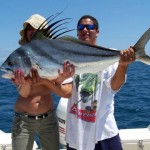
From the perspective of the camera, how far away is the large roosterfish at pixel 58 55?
3.04 meters

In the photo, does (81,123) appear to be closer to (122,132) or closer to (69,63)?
(69,63)

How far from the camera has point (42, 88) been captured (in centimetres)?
360

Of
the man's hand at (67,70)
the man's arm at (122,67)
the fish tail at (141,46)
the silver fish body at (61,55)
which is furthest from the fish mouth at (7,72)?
the fish tail at (141,46)

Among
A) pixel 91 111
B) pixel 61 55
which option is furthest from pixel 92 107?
pixel 61 55

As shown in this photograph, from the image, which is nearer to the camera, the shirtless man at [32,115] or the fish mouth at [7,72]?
the fish mouth at [7,72]

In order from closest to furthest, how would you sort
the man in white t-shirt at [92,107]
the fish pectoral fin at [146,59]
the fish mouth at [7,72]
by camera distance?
the fish pectoral fin at [146,59] < the fish mouth at [7,72] < the man in white t-shirt at [92,107]

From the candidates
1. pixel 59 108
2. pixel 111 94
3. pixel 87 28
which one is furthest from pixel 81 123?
pixel 59 108

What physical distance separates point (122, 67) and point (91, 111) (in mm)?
498

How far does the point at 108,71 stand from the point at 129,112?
23.9 ft

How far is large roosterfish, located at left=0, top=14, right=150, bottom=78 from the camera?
3.04 metres

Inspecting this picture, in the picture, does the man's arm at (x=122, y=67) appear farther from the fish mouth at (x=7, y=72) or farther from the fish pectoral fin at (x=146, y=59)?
the fish mouth at (x=7, y=72)

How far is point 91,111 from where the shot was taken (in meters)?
3.30

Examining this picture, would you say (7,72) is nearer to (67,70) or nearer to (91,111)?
(67,70)

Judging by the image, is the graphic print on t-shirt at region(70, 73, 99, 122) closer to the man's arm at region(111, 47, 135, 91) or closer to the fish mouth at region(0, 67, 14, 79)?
the man's arm at region(111, 47, 135, 91)
